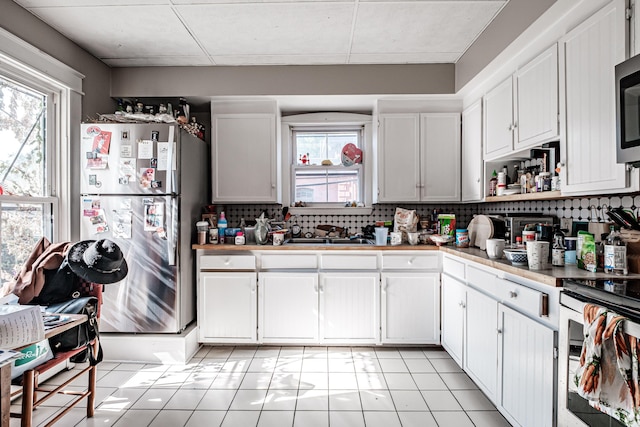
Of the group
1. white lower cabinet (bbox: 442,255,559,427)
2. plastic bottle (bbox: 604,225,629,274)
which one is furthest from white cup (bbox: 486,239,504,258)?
plastic bottle (bbox: 604,225,629,274)

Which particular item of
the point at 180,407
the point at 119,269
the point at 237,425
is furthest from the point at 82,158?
the point at 237,425

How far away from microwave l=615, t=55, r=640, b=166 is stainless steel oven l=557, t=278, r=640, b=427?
0.53 meters

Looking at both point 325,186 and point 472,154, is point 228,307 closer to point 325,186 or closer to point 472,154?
point 325,186

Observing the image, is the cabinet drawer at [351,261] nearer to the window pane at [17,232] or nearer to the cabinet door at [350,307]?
the cabinet door at [350,307]

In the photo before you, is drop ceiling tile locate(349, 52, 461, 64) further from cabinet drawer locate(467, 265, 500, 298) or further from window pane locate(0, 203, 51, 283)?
window pane locate(0, 203, 51, 283)

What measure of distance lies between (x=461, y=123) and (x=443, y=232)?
1.03 m

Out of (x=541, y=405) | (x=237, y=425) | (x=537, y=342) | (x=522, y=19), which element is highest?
(x=522, y=19)

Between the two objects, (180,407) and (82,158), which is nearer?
(180,407)

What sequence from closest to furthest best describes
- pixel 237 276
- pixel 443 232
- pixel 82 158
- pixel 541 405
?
pixel 541 405, pixel 82 158, pixel 237 276, pixel 443 232

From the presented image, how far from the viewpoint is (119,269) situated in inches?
77.2

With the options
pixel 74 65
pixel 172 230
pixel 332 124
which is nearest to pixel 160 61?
pixel 74 65

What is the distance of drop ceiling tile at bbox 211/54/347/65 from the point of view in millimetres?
2922

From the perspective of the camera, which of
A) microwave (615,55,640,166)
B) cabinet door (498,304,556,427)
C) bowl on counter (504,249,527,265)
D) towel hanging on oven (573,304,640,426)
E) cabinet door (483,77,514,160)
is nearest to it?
towel hanging on oven (573,304,640,426)

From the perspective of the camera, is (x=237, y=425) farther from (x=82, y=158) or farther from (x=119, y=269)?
(x=82, y=158)
